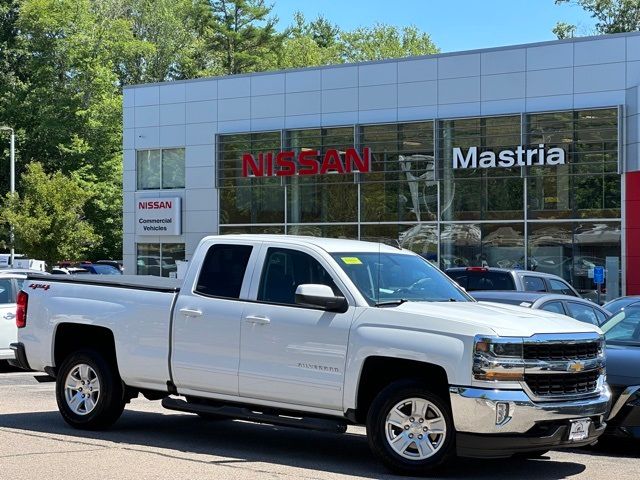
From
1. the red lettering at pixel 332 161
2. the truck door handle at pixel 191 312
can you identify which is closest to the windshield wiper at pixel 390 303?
the truck door handle at pixel 191 312

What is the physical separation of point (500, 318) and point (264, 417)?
235 cm

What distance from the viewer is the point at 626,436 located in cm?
1014

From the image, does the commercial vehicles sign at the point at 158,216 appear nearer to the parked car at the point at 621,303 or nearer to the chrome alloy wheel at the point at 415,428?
the parked car at the point at 621,303

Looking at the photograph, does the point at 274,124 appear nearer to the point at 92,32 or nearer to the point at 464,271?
the point at 464,271

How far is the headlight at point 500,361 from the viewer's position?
8.59 m

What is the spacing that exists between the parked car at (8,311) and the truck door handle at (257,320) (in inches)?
348

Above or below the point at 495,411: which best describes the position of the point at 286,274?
above

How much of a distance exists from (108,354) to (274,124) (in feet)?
95.8

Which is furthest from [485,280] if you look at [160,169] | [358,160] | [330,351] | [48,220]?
[48,220]

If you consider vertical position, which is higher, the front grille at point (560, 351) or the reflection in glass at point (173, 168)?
the reflection in glass at point (173, 168)

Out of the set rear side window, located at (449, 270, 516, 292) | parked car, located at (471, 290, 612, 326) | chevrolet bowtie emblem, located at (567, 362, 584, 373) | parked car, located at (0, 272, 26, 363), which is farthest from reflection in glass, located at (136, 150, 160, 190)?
chevrolet bowtie emblem, located at (567, 362, 584, 373)

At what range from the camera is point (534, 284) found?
62.3 feet

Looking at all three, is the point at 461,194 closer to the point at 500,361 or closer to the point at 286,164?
the point at 286,164

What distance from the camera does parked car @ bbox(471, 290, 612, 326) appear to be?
46.2ft
